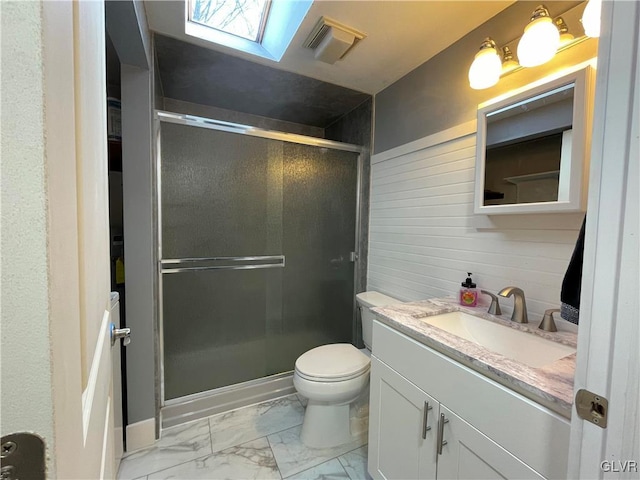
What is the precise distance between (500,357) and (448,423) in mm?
287

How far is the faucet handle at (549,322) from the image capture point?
103 centimetres

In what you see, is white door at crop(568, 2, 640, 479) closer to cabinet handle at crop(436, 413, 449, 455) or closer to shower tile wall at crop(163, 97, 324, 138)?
cabinet handle at crop(436, 413, 449, 455)

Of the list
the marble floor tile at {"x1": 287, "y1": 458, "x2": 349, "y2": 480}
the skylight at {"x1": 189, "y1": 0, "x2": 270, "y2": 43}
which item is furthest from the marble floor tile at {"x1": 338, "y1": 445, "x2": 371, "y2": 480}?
the skylight at {"x1": 189, "y1": 0, "x2": 270, "y2": 43}

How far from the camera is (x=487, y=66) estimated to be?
3.96 ft

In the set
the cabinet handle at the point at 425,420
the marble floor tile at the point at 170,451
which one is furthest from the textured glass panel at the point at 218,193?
the cabinet handle at the point at 425,420

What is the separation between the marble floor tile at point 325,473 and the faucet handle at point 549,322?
1.14 meters

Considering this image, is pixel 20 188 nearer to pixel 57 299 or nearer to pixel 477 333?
pixel 57 299

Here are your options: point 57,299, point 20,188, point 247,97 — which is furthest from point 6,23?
point 247,97

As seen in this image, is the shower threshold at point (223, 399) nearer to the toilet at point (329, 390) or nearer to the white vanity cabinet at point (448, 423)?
the toilet at point (329, 390)

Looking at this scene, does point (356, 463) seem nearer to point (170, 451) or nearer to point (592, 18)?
point (170, 451)

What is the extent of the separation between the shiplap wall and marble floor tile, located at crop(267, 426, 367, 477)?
36.7 inches

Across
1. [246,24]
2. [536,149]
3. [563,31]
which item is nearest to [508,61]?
[563,31]

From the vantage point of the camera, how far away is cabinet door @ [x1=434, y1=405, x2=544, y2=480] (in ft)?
2.36

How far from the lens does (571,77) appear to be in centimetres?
99
